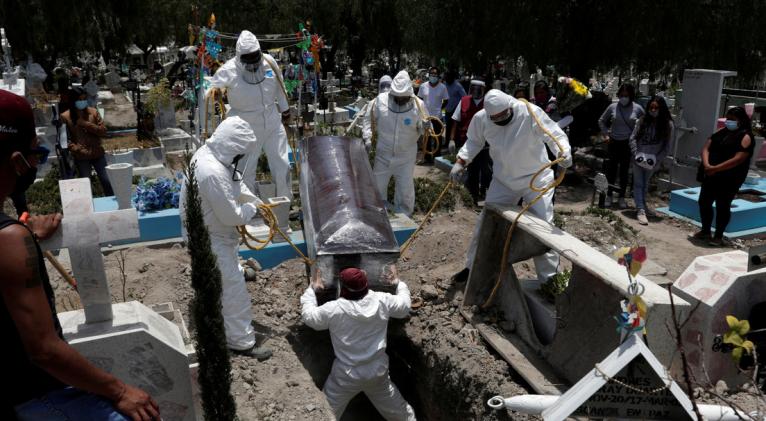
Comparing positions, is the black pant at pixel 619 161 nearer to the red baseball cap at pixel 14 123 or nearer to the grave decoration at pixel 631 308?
the grave decoration at pixel 631 308

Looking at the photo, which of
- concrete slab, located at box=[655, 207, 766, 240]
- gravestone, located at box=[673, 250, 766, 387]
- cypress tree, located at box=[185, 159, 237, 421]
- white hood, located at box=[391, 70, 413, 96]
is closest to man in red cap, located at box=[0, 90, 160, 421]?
cypress tree, located at box=[185, 159, 237, 421]

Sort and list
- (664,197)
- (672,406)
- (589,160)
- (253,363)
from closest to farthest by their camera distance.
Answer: (672,406), (253,363), (664,197), (589,160)

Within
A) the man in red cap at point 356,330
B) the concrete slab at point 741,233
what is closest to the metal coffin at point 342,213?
the man in red cap at point 356,330

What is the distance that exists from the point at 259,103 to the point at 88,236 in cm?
486

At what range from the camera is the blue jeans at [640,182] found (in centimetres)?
844

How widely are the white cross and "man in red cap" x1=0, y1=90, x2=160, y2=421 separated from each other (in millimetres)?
445

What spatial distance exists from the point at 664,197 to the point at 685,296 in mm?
6594

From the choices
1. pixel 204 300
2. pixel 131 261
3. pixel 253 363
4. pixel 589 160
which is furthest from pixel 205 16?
pixel 204 300

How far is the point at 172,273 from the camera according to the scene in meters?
6.14

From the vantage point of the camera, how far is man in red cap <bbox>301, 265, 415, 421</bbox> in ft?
15.0

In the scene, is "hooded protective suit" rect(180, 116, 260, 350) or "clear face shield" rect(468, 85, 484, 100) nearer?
"hooded protective suit" rect(180, 116, 260, 350)

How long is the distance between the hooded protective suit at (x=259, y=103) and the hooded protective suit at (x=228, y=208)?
246 cm

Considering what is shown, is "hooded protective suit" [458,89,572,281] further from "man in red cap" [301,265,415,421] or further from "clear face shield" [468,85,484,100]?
"clear face shield" [468,85,484,100]

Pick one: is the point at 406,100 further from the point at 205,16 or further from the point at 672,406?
the point at 205,16
